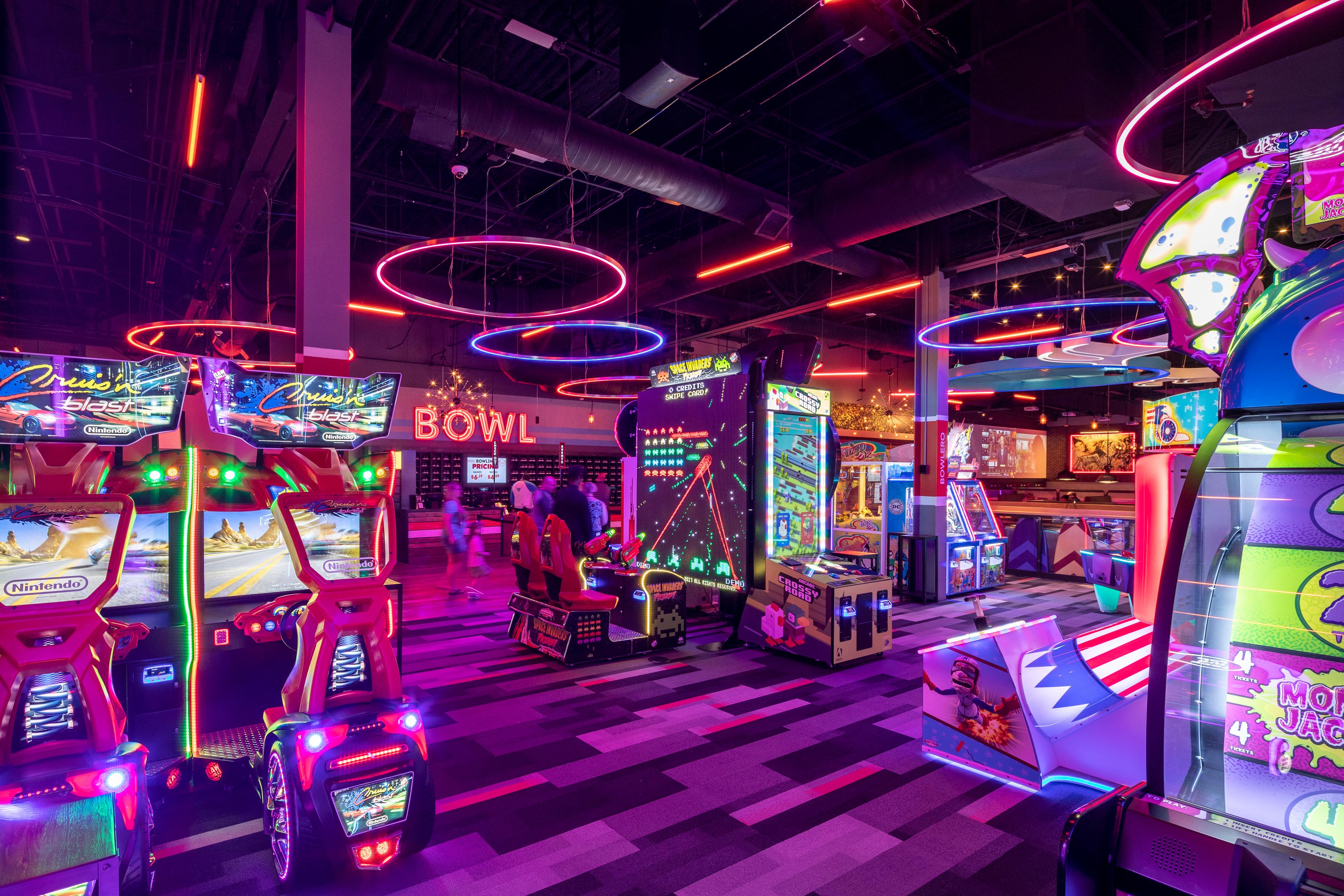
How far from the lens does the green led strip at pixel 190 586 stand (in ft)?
10.1

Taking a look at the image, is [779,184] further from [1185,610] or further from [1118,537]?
[1185,610]

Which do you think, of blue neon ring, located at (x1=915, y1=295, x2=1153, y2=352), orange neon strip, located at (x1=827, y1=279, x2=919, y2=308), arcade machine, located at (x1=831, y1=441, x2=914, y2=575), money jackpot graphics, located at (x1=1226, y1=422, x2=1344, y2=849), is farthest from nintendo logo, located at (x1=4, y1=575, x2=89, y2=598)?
orange neon strip, located at (x1=827, y1=279, x2=919, y2=308)

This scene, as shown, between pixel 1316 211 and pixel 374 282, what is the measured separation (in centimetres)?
1024

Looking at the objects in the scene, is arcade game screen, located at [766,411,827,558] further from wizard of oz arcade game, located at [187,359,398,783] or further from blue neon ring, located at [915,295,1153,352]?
wizard of oz arcade game, located at [187,359,398,783]

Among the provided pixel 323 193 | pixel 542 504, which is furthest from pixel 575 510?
pixel 323 193

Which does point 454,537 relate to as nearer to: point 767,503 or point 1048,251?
point 767,503

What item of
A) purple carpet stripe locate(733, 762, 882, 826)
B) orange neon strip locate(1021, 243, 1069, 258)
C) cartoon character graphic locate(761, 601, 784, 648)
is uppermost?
orange neon strip locate(1021, 243, 1069, 258)

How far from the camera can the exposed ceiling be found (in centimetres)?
485

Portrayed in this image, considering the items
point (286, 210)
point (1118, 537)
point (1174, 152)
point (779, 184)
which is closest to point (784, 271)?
point (779, 184)

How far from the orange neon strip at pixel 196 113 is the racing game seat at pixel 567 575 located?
4.11 metres

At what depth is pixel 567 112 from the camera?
576cm

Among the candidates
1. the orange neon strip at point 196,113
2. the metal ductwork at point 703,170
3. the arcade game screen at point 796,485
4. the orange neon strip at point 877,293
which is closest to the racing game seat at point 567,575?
the arcade game screen at point 796,485

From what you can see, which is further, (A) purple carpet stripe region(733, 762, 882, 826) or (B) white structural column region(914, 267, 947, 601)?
(B) white structural column region(914, 267, 947, 601)

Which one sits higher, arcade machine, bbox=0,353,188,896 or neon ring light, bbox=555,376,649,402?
neon ring light, bbox=555,376,649,402
